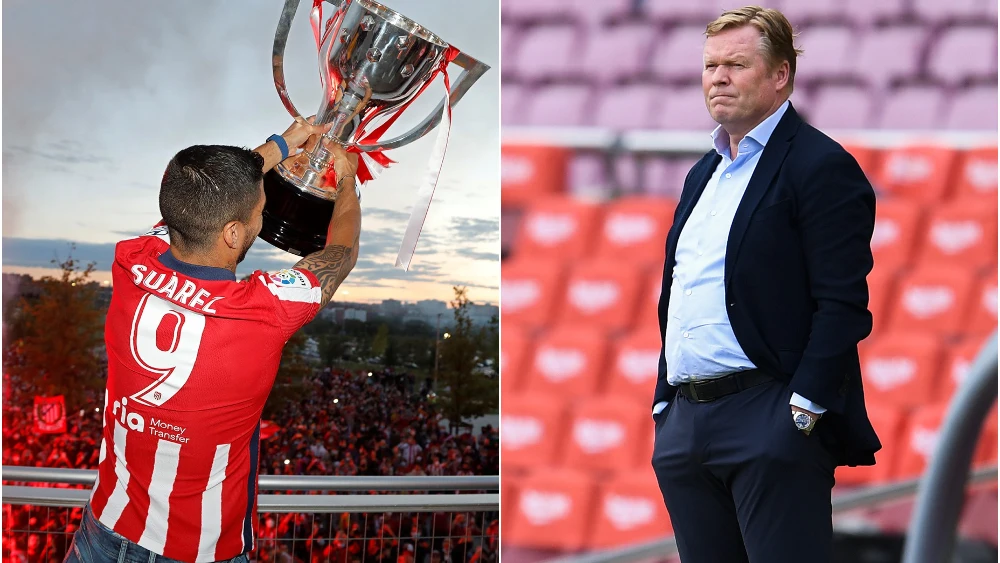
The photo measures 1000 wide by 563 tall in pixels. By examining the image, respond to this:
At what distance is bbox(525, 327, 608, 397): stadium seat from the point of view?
217 cm

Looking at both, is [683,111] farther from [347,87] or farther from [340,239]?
[340,239]

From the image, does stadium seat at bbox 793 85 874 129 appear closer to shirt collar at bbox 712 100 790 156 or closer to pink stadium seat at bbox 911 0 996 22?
pink stadium seat at bbox 911 0 996 22

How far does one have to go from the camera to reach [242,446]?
1186 millimetres

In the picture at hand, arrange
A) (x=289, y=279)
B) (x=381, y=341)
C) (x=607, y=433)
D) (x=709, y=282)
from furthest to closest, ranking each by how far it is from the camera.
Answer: (x=381, y=341), (x=607, y=433), (x=709, y=282), (x=289, y=279)

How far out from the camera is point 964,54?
2.10m

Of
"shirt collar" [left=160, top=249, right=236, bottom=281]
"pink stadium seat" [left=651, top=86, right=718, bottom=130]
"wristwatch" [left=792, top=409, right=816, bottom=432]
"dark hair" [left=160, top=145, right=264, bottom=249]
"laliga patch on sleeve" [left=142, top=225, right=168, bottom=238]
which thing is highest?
→ "pink stadium seat" [left=651, top=86, right=718, bottom=130]

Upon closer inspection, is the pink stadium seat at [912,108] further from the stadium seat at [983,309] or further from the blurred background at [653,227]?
the stadium seat at [983,309]

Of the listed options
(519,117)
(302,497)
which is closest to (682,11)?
(519,117)

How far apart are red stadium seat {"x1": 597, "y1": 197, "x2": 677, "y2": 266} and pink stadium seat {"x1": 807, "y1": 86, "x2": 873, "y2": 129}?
1.38 feet

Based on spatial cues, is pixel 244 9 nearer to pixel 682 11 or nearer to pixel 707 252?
pixel 682 11

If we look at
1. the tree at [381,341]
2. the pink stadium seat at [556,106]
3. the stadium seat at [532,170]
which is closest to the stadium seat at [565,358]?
the stadium seat at [532,170]

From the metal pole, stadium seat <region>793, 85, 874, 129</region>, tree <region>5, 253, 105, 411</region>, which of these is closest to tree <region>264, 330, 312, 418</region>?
tree <region>5, 253, 105, 411</region>

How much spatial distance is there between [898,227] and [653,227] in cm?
62

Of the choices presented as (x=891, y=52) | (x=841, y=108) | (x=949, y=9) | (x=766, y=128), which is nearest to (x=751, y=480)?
(x=766, y=128)
